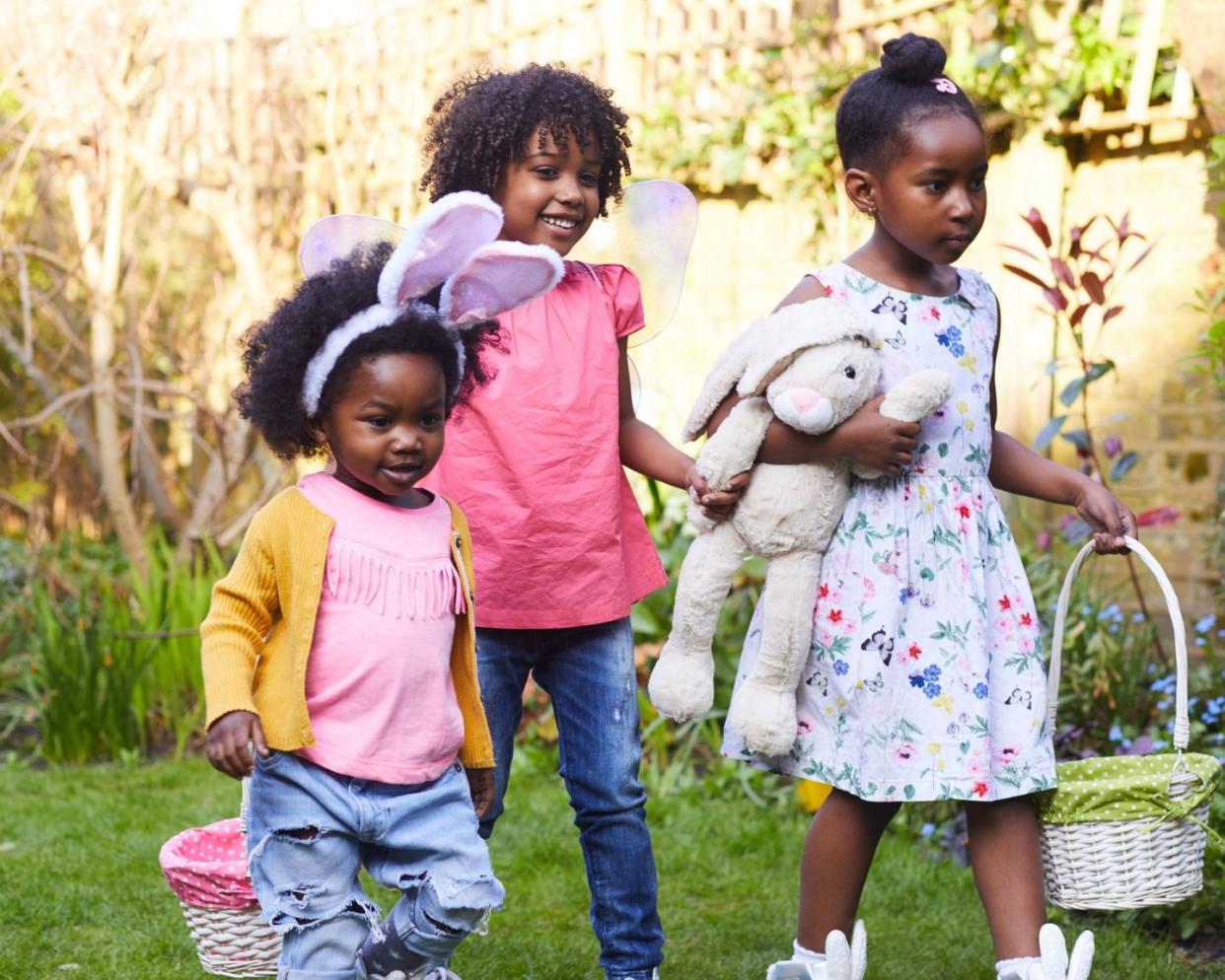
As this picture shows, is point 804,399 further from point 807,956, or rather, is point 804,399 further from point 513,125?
point 807,956

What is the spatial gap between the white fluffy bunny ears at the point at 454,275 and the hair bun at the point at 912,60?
70 centimetres

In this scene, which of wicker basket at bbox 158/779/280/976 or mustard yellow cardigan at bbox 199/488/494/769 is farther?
wicker basket at bbox 158/779/280/976

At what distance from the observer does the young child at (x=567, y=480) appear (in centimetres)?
288

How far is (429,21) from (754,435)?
538cm

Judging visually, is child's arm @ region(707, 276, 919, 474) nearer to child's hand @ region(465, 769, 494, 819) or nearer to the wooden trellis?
child's hand @ region(465, 769, 494, 819)

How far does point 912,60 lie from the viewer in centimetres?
278

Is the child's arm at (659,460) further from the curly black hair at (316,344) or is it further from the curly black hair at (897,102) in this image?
the curly black hair at (897,102)

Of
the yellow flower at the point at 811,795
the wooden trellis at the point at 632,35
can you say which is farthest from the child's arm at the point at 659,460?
the wooden trellis at the point at 632,35

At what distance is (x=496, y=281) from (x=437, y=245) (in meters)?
0.14

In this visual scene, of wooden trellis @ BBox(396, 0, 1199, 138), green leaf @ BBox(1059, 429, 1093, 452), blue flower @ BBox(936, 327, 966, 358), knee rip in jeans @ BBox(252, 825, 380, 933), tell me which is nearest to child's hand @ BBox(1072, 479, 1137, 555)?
blue flower @ BBox(936, 327, 966, 358)

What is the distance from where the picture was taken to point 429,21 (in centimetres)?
755

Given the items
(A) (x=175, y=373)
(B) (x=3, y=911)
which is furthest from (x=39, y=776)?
(A) (x=175, y=373)

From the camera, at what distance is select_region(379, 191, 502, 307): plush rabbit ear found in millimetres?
2469

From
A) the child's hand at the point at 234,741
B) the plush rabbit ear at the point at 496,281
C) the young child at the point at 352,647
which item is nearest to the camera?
the child's hand at the point at 234,741
